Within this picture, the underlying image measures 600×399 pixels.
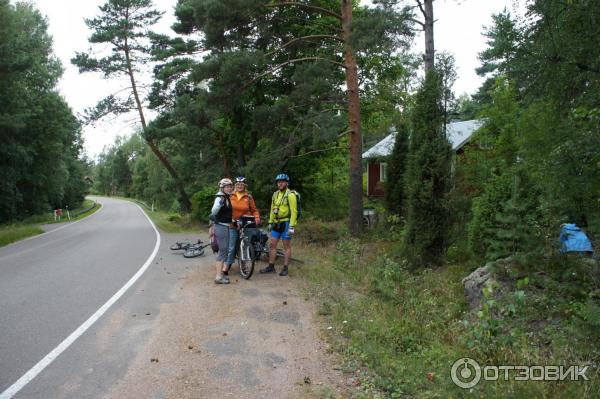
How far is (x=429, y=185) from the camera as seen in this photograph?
9180 millimetres

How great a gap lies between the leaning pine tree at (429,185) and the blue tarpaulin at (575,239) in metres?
2.38

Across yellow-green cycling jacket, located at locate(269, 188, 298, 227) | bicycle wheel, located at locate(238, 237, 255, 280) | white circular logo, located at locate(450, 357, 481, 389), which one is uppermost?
yellow-green cycling jacket, located at locate(269, 188, 298, 227)

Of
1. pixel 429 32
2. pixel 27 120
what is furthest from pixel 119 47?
pixel 429 32

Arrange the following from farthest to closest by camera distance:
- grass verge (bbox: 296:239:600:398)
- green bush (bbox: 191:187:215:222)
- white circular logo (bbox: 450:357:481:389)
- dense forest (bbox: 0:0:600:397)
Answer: green bush (bbox: 191:187:215:222), dense forest (bbox: 0:0:600:397), grass verge (bbox: 296:239:600:398), white circular logo (bbox: 450:357:481:389)

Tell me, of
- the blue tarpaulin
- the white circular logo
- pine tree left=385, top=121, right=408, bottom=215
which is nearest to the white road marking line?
the white circular logo

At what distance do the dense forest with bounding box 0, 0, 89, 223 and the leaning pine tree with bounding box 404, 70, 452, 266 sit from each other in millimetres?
22301

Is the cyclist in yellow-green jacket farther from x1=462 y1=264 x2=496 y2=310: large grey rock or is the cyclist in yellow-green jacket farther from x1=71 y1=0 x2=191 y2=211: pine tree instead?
x1=71 y1=0 x2=191 y2=211: pine tree

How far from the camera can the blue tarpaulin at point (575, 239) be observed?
7.05 meters

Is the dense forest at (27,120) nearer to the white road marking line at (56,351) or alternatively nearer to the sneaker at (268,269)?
the sneaker at (268,269)

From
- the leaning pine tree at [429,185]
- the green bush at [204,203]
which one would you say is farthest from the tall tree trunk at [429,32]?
the green bush at [204,203]

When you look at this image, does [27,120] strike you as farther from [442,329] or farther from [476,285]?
[442,329]

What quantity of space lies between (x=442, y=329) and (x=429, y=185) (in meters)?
4.19

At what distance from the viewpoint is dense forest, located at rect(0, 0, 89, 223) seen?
75.9 ft

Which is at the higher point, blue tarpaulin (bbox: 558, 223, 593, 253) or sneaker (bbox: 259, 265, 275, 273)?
blue tarpaulin (bbox: 558, 223, 593, 253)
